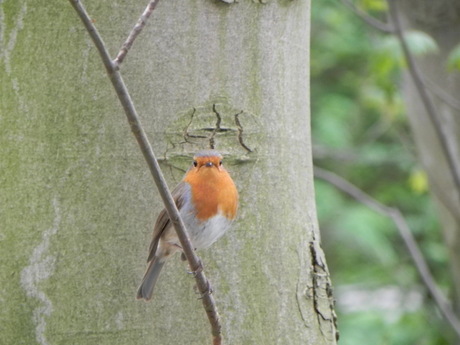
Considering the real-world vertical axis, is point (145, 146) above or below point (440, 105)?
below

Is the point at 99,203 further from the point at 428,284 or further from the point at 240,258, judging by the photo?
the point at 428,284

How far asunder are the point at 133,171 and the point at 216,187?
0.63ft

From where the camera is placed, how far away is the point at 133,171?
1671 millimetres

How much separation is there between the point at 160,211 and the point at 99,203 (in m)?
0.14

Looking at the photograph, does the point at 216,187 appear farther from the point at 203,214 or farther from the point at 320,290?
the point at 320,290

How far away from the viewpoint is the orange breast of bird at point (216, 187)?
5.40ft

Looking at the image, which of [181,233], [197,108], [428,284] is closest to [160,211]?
[197,108]

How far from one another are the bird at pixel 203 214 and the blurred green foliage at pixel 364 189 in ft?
12.8

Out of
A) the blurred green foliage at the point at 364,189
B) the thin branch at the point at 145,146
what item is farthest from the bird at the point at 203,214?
the blurred green foliage at the point at 364,189

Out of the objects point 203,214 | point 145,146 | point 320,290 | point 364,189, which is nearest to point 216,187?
point 203,214

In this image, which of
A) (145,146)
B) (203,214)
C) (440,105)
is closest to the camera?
(145,146)

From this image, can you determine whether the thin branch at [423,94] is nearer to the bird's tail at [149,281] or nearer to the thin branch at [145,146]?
the bird's tail at [149,281]

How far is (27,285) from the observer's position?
1.66m

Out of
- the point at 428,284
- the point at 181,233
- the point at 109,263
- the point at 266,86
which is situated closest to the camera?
the point at 181,233
